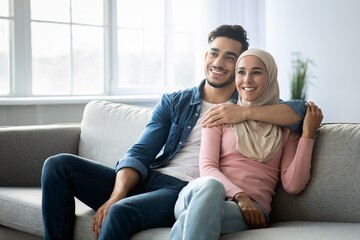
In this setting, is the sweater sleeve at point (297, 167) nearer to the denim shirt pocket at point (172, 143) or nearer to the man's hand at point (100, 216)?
the denim shirt pocket at point (172, 143)

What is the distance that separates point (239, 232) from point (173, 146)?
2.02 ft

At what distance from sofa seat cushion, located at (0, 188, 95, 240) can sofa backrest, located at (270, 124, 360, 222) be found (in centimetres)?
74

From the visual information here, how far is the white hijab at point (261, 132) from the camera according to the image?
2348 millimetres

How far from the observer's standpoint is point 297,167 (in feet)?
7.55

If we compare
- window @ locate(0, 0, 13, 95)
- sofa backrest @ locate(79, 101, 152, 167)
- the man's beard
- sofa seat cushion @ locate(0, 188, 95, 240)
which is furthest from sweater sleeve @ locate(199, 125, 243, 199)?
window @ locate(0, 0, 13, 95)

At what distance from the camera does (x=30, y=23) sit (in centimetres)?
422

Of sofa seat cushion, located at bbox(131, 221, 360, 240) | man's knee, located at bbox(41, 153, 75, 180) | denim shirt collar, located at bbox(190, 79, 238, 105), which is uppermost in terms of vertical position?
denim shirt collar, located at bbox(190, 79, 238, 105)

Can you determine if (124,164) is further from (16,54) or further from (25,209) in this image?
(16,54)

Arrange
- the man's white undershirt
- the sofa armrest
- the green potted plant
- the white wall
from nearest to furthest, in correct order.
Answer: the man's white undershirt < the sofa armrest < the white wall < the green potted plant

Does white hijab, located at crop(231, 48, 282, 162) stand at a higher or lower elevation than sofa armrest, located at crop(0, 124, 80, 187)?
higher

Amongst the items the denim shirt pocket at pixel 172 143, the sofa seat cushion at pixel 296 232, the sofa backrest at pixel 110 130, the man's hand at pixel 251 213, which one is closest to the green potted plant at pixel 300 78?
the sofa backrest at pixel 110 130

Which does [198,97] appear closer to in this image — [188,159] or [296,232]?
[188,159]

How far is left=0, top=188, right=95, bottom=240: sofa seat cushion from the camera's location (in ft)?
8.11

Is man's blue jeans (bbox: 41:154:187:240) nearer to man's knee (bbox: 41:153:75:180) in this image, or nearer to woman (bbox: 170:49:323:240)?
man's knee (bbox: 41:153:75:180)
